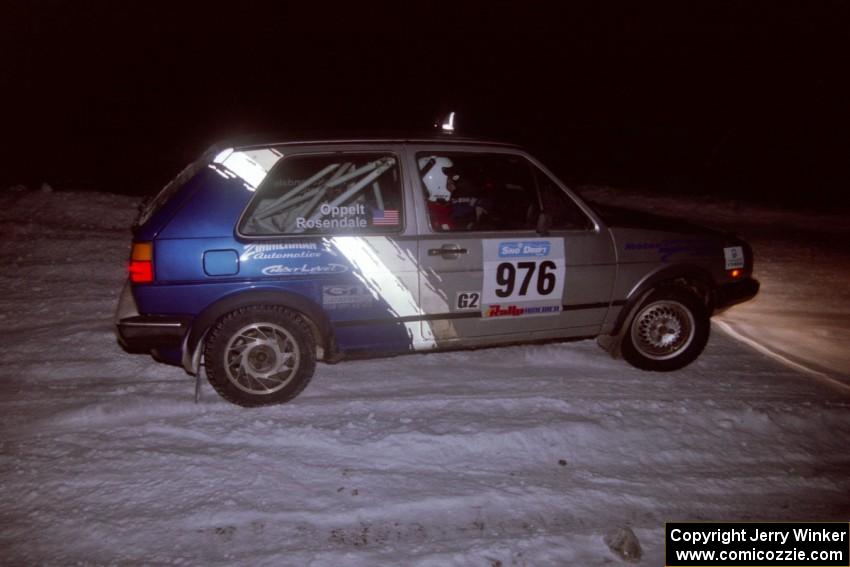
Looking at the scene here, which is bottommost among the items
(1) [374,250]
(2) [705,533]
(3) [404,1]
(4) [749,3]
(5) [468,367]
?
(2) [705,533]

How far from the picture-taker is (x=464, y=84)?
3194 centimetres

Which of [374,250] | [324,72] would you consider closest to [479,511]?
[374,250]

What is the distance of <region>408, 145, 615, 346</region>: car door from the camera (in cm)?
420

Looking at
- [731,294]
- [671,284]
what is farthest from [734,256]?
[671,284]

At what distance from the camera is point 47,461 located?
348 centimetres

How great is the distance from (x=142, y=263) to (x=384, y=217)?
1519mm

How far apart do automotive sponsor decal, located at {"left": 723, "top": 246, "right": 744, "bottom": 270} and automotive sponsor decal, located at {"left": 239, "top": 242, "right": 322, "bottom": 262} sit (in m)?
3.18

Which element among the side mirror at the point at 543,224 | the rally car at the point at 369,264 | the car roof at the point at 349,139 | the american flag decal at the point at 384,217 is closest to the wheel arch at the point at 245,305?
the rally car at the point at 369,264

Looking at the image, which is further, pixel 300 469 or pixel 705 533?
pixel 300 469

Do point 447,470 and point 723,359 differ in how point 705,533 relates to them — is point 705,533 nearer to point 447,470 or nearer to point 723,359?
point 447,470

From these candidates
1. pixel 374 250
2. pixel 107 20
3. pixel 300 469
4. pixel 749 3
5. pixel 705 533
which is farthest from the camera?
pixel 107 20

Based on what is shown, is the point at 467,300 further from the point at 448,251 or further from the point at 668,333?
the point at 668,333

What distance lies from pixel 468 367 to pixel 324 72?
28601 millimetres

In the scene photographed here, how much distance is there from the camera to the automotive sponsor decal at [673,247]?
4.60 meters
